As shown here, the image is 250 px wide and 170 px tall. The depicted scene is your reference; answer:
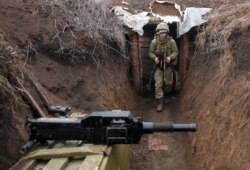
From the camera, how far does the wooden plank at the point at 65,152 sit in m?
3.79

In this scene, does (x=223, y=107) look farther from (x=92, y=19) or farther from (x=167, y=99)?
(x=167, y=99)

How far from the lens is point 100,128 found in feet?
13.0

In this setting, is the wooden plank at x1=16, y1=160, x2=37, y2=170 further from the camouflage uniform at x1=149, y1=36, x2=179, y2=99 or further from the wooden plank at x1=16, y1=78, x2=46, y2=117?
the camouflage uniform at x1=149, y1=36, x2=179, y2=99

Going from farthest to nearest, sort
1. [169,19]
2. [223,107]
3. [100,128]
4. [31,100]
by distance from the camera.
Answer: [169,19] < [223,107] < [31,100] < [100,128]

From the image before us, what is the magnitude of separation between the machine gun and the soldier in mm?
5960

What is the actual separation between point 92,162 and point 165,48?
675 cm

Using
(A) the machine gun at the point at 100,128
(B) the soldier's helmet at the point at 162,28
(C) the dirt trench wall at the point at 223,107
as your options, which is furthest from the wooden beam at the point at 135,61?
(A) the machine gun at the point at 100,128

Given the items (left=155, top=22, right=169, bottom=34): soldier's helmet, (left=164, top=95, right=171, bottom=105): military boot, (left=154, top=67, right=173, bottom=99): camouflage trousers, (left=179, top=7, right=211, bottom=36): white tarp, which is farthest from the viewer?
(left=164, top=95, right=171, bottom=105): military boot

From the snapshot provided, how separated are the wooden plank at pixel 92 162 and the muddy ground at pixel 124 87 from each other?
3.21 ft

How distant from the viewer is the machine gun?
3.92 meters

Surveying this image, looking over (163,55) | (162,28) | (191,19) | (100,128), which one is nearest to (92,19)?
(162,28)

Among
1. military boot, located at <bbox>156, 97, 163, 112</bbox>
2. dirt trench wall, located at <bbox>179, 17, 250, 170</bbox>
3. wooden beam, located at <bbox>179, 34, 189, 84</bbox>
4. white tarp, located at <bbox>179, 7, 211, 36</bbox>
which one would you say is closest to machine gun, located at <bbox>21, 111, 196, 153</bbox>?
dirt trench wall, located at <bbox>179, 17, 250, 170</bbox>

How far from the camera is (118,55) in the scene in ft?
30.4

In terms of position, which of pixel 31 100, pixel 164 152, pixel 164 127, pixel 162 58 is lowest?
pixel 164 152
